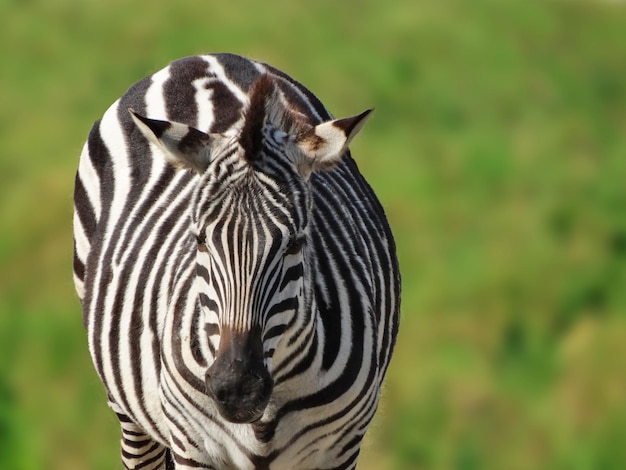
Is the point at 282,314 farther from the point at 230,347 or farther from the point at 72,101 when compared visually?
the point at 72,101

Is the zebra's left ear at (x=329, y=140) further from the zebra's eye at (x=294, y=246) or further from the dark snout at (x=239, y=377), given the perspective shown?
the dark snout at (x=239, y=377)

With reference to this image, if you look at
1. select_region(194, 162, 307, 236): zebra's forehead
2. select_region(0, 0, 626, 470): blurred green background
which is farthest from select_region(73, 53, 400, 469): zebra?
select_region(0, 0, 626, 470): blurred green background

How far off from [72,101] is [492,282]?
9765 millimetres

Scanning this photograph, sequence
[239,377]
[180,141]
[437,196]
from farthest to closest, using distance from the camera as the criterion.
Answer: [437,196] < [180,141] < [239,377]

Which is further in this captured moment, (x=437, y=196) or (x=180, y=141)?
(x=437, y=196)

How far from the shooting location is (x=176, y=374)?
6.00 m

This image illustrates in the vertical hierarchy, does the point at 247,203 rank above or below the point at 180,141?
below

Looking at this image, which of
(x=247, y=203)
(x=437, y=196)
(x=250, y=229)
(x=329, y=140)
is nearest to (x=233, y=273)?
(x=250, y=229)

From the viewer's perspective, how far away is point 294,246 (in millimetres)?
5555

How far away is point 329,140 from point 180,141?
0.63 m

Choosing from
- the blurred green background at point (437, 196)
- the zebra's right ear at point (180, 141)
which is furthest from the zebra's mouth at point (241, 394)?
the blurred green background at point (437, 196)

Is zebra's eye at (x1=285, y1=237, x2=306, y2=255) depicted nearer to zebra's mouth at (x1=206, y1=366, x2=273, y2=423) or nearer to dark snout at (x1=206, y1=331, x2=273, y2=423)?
dark snout at (x1=206, y1=331, x2=273, y2=423)

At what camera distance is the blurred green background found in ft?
66.6

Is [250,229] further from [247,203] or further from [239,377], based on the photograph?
[239,377]
